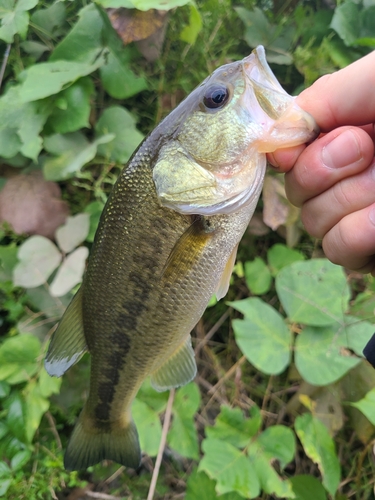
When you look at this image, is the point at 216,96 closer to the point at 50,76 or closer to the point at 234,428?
the point at 50,76

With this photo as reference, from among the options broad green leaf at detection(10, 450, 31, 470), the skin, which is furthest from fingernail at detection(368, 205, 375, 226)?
broad green leaf at detection(10, 450, 31, 470)

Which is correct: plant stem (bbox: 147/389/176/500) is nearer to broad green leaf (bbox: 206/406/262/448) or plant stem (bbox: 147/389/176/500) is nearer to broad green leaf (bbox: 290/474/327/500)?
broad green leaf (bbox: 206/406/262/448)

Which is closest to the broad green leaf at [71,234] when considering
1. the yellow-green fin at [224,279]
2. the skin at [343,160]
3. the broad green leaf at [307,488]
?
the yellow-green fin at [224,279]

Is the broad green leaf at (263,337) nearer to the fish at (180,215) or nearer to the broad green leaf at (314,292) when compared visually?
the broad green leaf at (314,292)

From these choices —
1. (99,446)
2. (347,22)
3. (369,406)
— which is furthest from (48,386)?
(347,22)

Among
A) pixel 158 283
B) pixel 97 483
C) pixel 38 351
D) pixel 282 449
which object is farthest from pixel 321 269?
pixel 97 483
